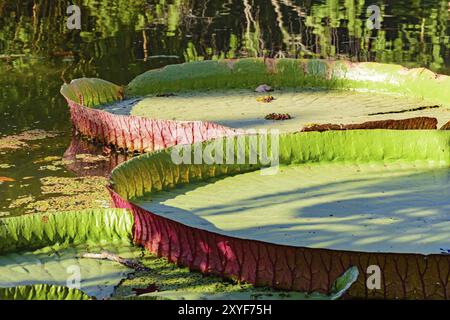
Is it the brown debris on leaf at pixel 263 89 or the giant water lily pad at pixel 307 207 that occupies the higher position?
the brown debris on leaf at pixel 263 89

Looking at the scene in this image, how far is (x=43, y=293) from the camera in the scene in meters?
4.15

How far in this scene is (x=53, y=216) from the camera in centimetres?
529

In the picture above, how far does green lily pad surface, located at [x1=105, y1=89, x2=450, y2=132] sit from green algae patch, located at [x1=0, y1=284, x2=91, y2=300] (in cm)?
400

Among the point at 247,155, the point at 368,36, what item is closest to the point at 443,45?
the point at 368,36

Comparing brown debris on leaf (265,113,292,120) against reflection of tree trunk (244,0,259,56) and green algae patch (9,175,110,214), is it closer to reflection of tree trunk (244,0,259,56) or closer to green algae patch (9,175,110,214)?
green algae patch (9,175,110,214)

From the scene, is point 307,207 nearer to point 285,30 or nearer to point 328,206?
point 328,206

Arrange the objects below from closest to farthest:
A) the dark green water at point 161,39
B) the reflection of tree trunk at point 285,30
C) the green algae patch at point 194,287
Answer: the green algae patch at point 194,287 < the dark green water at point 161,39 < the reflection of tree trunk at point 285,30

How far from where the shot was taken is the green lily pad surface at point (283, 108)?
328 inches

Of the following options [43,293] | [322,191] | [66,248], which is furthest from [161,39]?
[43,293]

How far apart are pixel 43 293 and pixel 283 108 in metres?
4.88

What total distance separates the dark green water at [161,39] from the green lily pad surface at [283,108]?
2.51 feet

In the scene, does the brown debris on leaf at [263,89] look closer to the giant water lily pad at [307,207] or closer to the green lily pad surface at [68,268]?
the giant water lily pad at [307,207]

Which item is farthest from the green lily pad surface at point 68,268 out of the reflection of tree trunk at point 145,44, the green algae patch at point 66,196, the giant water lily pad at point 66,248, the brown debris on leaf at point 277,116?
the reflection of tree trunk at point 145,44
